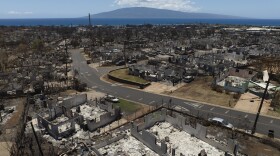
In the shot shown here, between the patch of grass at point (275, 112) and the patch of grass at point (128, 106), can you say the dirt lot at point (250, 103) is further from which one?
the patch of grass at point (128, 106)

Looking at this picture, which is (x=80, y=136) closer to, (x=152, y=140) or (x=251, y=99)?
(x=152, y=140)

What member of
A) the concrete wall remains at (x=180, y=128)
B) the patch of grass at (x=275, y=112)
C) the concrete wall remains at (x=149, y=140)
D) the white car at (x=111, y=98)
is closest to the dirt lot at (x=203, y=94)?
the patch of grass at (x=275, y=112)

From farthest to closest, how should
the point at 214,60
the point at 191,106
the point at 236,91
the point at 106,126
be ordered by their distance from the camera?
the point at 214,60
the point at 236,91
the point at 191,106
the point at 106,126

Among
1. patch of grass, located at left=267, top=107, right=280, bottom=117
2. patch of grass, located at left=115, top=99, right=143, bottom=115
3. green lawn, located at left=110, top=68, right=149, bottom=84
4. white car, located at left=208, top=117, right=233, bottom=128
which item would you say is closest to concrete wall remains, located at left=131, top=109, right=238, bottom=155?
white car, located at left=208, top=117, right=233, bottom=128

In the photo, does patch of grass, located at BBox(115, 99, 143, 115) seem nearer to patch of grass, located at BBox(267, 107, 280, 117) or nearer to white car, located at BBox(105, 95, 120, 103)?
white car, located at BBox(105, 95, 120, 103)

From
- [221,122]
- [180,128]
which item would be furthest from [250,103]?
[180,128]

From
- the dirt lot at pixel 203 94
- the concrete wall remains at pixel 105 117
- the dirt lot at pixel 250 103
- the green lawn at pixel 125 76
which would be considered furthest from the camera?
the green lawn at pixel 125 76

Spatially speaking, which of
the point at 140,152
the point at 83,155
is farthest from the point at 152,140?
the point at 83,155
